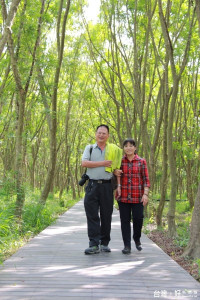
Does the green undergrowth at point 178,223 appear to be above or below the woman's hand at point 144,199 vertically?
below

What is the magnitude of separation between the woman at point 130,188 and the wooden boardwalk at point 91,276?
0.55m

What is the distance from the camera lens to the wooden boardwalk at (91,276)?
3426mm

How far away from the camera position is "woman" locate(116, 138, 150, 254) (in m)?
5.23

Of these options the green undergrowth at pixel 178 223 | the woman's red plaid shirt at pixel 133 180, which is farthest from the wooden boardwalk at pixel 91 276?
the green undergrowth at pixel 178 223

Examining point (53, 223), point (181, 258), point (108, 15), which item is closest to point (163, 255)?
point (181, 258)

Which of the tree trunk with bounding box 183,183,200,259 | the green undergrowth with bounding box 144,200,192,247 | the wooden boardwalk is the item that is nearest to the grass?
the green undergrowth with bounding box 144,200,192,247

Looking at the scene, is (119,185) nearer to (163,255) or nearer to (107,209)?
(107,209)

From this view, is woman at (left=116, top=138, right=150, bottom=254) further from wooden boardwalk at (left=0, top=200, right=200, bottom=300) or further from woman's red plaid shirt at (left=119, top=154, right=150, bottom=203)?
wooden boardwalk at (left=0, top=200, right=200, bottom=300)

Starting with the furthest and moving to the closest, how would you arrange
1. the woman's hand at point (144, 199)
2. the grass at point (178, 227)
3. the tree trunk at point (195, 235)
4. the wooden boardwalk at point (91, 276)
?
the grass at point (178, 227), the tree trunk at point (195, 235), the woman's hand at point (144, 199), the wooden boardwalk at point (91, 276)

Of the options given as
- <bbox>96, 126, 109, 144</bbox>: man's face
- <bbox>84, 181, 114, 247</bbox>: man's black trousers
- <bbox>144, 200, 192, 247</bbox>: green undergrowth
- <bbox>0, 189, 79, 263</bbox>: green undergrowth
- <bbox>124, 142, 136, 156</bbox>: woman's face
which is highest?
<bbox>96, 126, 109, 144</bbox>: man's face

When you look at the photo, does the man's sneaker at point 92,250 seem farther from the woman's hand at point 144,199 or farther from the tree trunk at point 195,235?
the tree trunk at point 195,235

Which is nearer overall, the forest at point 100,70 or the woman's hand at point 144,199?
the woman's hand at point 144,199

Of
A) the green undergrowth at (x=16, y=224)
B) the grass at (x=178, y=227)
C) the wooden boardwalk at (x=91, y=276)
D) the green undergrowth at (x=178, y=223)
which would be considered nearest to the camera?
the wooden boardwalk at (x=91, y=276)

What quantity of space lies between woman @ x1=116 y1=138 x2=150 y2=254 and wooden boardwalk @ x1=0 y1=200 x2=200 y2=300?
0.55 metres
